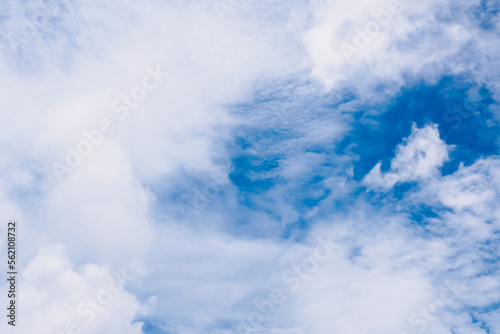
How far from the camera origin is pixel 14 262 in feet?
136

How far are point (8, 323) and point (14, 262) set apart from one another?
793 cm

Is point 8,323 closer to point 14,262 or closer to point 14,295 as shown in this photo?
point 14,295

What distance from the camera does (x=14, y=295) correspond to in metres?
41.8

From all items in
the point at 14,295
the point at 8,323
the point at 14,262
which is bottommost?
the point at 8,323

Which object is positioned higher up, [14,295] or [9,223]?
[9,223]

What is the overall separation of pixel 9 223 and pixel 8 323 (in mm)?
13282

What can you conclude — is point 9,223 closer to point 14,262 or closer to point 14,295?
point 14,262

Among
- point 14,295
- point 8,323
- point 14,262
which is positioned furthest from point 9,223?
point 8,323

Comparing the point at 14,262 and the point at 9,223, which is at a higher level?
the point at 9,223

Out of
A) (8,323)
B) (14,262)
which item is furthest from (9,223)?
(8,323)

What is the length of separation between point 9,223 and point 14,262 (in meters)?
5.46

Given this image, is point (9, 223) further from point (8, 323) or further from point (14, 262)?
point (8, 323)

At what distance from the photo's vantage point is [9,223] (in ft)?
139

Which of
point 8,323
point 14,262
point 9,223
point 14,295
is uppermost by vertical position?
point 9,223
